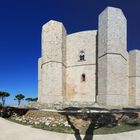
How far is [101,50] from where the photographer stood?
21359 mm

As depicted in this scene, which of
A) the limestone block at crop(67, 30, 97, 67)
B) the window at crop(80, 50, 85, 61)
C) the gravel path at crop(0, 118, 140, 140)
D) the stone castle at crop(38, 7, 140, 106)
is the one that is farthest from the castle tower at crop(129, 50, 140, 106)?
the gravel path at crop(0, 118, 140, 140)

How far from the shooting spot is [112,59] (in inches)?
791

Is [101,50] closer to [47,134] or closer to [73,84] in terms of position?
[73,84]

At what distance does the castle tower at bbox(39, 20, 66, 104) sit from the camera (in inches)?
884

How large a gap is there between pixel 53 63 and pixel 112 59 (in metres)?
7.23

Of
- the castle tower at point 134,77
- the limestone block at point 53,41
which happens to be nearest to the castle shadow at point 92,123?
the limestone block at point 53,41

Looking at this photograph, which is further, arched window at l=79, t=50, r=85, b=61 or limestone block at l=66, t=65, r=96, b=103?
arched window at l=79, t=50, r=85, b=61

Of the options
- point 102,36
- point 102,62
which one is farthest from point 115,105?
point 102,36

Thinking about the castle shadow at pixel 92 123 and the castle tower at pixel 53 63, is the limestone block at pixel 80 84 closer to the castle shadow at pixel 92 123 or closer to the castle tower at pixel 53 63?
the castle tower at pixel 53 63

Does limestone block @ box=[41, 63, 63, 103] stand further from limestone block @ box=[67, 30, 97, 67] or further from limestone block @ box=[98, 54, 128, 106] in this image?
limestone block @ box=[98, 54, 128, 106]

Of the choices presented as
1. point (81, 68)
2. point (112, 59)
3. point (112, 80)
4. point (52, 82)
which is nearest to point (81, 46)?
point (81, 68)

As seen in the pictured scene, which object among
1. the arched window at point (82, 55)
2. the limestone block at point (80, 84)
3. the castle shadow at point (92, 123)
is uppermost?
the arched window at point (82, 55)

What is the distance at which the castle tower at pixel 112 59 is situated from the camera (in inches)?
776

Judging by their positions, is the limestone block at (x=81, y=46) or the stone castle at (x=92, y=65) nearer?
the stone castle at (x=92, y=65)
